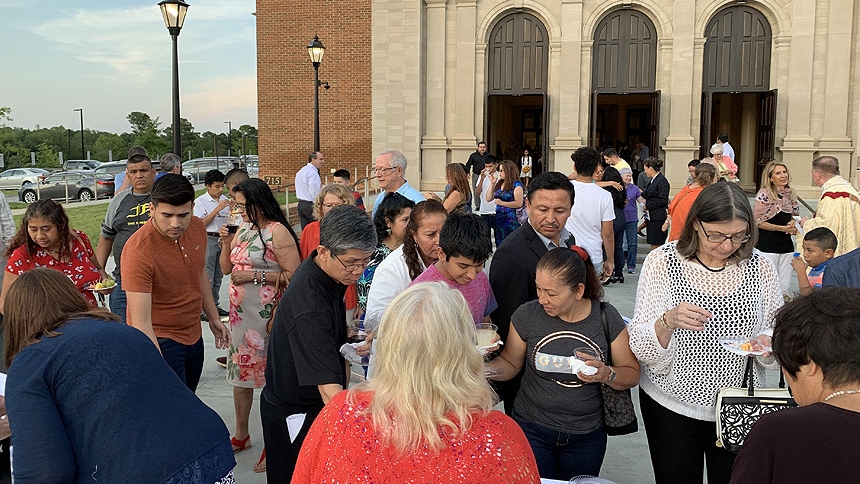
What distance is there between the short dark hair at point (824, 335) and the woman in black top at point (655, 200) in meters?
10.3

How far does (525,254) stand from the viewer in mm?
3930

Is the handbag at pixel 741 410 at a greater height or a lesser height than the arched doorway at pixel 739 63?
lesser

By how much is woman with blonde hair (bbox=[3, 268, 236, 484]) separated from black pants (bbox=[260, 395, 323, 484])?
0.63 meters

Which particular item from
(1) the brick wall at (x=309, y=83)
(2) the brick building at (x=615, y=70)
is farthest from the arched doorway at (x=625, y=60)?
(1) the brick wall at (x=309, y=83)

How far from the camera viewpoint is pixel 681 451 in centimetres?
334

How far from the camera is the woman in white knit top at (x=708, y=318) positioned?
10.4ft

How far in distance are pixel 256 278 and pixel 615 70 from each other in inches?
671

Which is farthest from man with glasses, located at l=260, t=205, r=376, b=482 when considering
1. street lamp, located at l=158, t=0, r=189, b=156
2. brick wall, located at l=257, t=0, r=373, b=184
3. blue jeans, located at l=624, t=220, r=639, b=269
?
brick wall, located at l=257, t=0, r=373, b=184

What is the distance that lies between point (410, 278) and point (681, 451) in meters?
1.66

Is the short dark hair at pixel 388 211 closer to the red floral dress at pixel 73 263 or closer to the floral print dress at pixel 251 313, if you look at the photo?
the floral print dress at pixel 251 313

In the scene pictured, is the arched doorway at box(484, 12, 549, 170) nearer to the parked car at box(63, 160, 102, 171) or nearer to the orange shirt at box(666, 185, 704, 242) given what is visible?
the orange shirt at box(666, 185, 704, 242)

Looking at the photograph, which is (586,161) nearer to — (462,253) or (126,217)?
(462,253)

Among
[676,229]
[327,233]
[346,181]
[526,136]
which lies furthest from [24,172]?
[327,233]

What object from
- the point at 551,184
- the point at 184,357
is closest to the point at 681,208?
the point at 551,184
